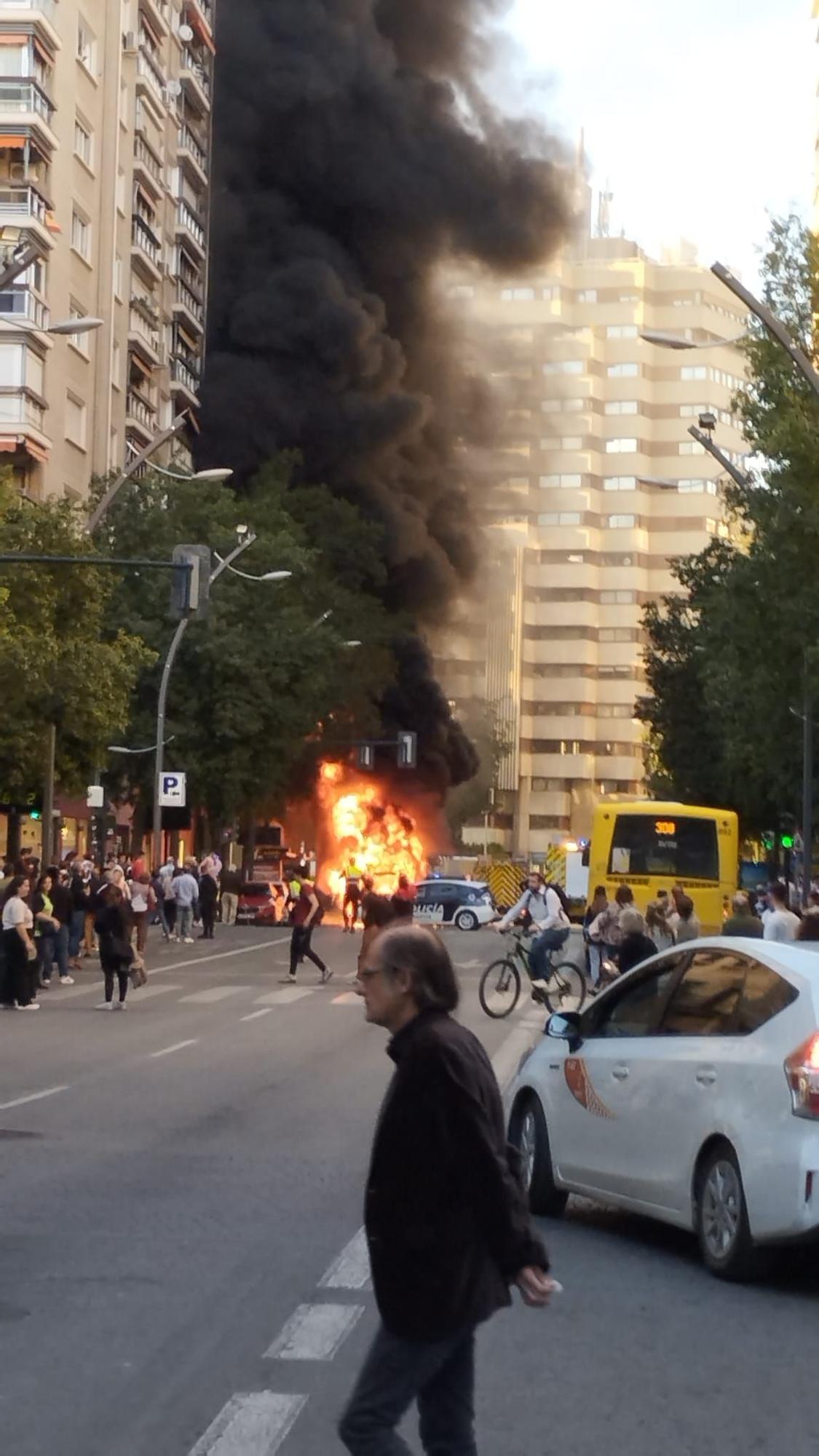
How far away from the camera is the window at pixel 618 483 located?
473 ft

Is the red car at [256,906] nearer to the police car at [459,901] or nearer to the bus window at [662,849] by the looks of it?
the police car at [459,901]

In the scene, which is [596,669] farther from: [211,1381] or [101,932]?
[211,1381]

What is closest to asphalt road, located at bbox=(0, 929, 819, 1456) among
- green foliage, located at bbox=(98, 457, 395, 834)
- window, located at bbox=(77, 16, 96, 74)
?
green foliage, located at bbox=(98, 457, 395, 834)

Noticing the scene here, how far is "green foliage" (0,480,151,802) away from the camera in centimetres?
3426

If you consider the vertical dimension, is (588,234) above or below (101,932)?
above

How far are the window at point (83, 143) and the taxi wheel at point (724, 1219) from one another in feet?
188

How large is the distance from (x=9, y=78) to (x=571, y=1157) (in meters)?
52.3

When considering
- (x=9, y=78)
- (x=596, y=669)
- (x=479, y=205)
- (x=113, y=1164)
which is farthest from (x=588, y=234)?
(x=113, y=1164)

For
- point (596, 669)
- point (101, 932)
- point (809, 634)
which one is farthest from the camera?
point (596, 669)

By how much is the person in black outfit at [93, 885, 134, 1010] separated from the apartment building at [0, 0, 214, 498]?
96.4ft

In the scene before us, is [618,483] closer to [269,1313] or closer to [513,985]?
[513,985]

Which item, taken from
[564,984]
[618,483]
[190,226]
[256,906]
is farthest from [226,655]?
[618,483]

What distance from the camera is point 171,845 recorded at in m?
73.9

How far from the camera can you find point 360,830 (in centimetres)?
7356
